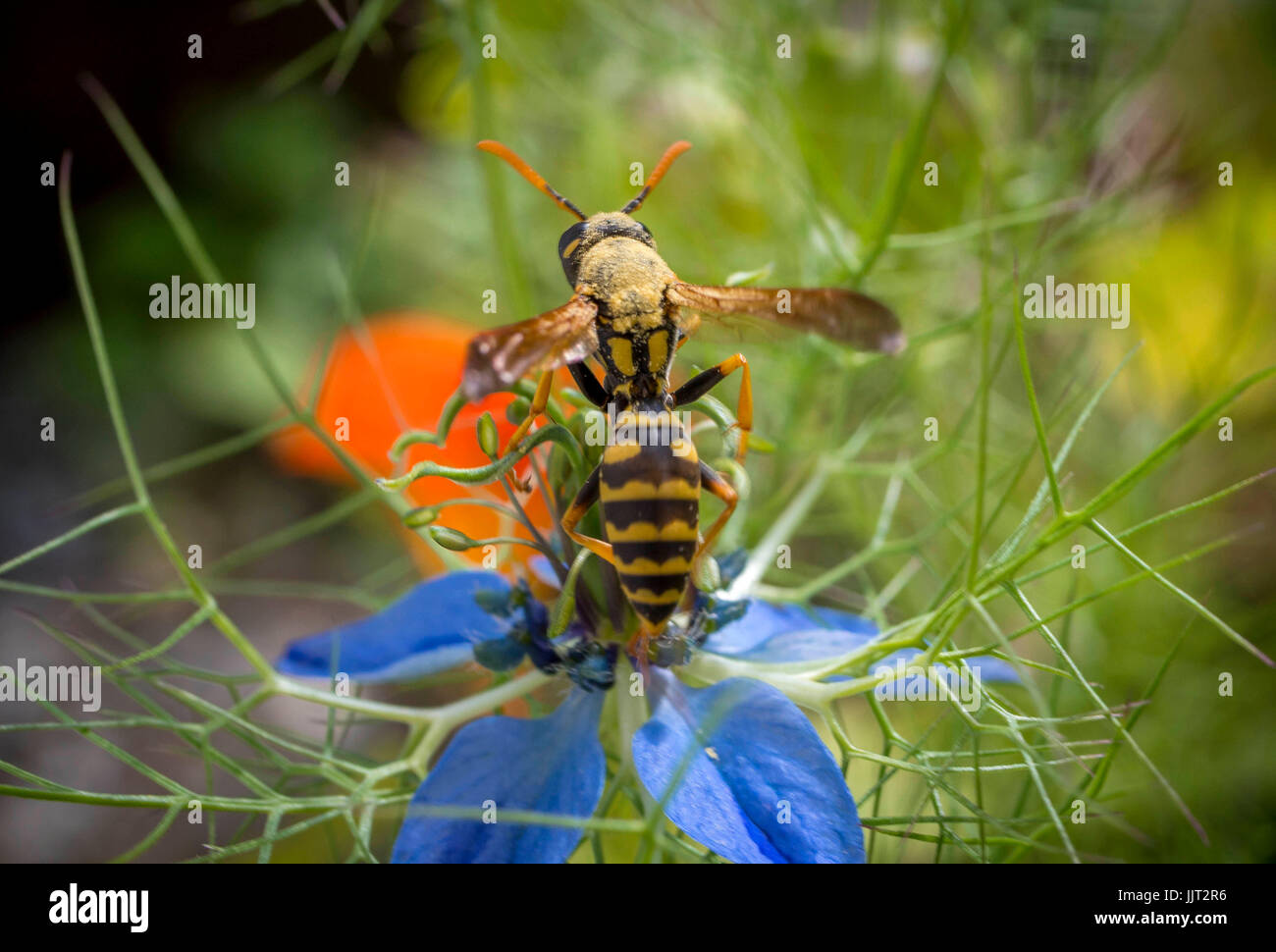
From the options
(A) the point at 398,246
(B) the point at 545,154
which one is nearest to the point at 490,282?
(B) the point at 545,154

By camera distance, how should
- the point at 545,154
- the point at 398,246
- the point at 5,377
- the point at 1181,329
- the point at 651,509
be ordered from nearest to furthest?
the point at 651,509
the point at 1181,329
the point at 545,154
the point at 398,246
the point at 5,377

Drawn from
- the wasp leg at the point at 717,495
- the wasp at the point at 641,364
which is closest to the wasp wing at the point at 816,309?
the wasp at the point at 641,364

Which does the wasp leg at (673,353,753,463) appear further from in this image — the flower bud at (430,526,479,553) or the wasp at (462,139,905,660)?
the flower bud at (430,526,479,553)

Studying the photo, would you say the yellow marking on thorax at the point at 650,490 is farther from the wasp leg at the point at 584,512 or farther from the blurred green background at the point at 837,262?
the blurred green background at the point at 837,262

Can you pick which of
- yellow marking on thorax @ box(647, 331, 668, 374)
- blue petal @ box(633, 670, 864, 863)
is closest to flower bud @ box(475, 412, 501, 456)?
yellow marking on thorax @ box(647, 331, 668, 374)

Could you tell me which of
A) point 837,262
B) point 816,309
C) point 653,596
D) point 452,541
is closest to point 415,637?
point 452,541
